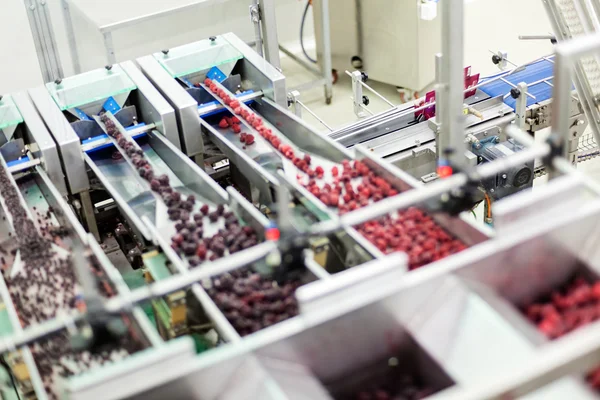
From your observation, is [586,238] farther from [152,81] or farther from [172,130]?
[152,81]

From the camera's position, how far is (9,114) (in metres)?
4.00

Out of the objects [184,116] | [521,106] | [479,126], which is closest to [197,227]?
[184,116]

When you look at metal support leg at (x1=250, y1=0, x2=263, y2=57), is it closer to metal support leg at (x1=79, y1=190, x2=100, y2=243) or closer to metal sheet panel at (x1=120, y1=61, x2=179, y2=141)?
metal sheet panel at (x1=120, y1=61, x2=179, y2=141)

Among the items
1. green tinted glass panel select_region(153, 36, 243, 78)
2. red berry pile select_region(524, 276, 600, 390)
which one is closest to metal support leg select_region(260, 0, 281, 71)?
green tinted glass panel select_region(153, 36, 243, 78)

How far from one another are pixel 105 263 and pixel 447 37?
1.61 meters

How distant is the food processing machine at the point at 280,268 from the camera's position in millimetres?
2475

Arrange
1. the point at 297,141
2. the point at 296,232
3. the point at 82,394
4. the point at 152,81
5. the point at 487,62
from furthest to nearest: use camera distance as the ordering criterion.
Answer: the point at 487,62 < the point at 152,81 < the point at 297,141 < the point at 296,232 < the point at 82,394

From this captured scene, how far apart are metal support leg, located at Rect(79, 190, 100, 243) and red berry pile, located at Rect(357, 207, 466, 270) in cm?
137

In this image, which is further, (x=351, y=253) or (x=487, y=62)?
(x=487, y=62)

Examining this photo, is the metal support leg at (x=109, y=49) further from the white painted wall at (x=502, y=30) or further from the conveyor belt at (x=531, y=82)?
the white painted wall at (x=502, y=30)

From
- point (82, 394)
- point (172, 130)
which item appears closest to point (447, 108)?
point (172, 130)

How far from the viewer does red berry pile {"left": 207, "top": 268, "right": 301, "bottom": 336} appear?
9.23ft

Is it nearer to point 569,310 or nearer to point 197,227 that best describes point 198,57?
point 197,227

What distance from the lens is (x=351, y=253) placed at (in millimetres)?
3154
